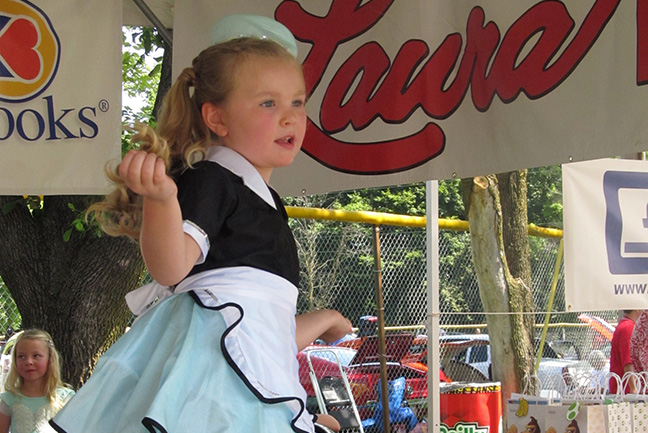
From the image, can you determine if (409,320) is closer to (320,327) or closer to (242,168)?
(320,327)

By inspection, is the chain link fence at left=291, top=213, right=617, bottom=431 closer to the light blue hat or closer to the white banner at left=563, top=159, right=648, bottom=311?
the white banner at left=563, top=159, right=648, bottom=311

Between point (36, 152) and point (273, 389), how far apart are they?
7.00ft

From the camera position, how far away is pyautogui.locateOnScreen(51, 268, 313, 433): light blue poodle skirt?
150 cm

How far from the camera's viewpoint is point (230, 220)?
1.72 m

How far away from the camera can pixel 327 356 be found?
10.2 metres

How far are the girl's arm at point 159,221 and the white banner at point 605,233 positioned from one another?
4.04 metres

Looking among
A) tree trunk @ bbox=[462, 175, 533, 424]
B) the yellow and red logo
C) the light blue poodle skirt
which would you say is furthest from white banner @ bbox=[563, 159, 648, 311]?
the light blue poodle skirt

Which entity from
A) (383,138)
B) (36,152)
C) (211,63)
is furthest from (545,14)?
(36,152)

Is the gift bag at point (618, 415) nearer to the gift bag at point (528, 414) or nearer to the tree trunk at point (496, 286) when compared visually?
the gift bag at point (528, 414)

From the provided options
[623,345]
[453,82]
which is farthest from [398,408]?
[453,82]

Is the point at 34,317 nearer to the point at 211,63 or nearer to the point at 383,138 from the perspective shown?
the point at 383,138

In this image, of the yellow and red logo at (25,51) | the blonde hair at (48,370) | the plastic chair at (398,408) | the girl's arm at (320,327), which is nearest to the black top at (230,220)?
the girl's arm at (320,327)

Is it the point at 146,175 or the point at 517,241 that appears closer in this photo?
the point at 146,175

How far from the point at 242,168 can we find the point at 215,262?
0.23 metres
